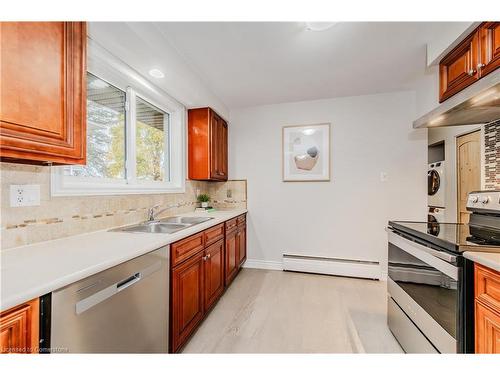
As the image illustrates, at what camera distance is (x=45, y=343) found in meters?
0.77

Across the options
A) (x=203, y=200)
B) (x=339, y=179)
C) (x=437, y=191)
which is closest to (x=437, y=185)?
(x=437, y=191)

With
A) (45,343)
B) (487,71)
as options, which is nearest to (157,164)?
(45,343)

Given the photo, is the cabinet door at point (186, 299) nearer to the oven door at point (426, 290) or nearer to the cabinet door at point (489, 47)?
the oven door at point (426, 290)

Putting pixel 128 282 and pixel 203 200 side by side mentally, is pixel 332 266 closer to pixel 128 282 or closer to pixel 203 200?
pixel 203 200

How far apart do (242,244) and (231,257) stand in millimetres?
499

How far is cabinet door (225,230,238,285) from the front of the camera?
256cm

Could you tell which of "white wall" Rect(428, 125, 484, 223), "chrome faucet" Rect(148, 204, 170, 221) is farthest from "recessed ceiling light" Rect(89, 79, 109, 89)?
"white wall" Rect(428, 125, 484, 223)

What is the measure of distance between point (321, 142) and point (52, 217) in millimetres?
2907

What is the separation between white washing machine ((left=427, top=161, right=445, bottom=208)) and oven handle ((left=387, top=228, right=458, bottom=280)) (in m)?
2.62

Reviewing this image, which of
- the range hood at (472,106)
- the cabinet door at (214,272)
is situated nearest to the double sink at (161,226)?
the cabinet door at (214,272)

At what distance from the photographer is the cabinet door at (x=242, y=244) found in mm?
3055

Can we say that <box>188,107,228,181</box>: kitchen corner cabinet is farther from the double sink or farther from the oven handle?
the oven handle

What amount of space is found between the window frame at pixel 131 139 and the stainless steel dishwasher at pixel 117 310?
2.32 ft

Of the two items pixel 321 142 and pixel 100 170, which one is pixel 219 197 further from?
pixel 100 170
